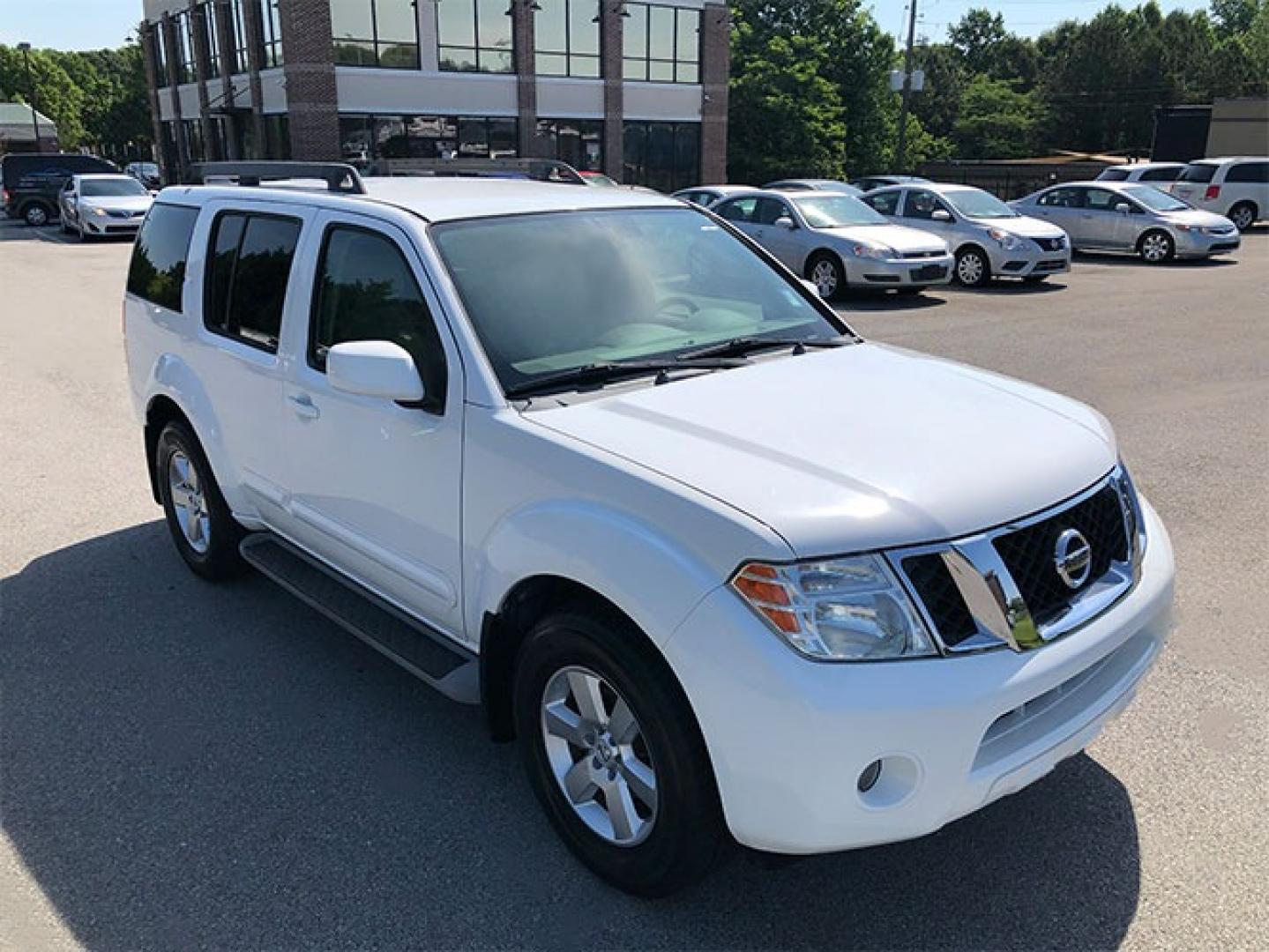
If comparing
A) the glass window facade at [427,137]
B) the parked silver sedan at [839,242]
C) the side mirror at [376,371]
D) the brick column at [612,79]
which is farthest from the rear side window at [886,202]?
the brick column at [612,79]

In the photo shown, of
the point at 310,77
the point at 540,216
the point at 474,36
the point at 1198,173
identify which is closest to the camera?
the point at 540,216

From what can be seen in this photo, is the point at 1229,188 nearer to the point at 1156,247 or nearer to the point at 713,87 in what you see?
the point at 1156,247

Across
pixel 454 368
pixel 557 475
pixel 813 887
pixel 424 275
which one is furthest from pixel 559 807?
pixel 424 275

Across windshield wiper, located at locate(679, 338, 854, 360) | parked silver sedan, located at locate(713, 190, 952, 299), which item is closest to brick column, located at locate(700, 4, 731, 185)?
parked silver sedan, located at locate(713, 190, 952, 299)

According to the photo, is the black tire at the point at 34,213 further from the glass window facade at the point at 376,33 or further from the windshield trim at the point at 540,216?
the windshield trim at the point at 540,216

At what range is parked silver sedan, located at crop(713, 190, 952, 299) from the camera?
568 inches

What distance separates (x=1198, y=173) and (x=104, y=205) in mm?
26547

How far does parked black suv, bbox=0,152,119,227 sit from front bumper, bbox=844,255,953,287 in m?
26.0

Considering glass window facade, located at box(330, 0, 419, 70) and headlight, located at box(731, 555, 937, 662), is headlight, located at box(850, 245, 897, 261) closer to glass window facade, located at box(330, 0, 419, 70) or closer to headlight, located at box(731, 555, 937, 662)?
headlight, located at box(731, 555, 937, 662)

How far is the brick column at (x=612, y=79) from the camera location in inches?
1442

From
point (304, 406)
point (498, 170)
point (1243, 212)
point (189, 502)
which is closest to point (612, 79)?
point (1243, 212)

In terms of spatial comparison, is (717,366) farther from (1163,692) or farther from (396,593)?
(1163,692)

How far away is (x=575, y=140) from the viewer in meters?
37.0

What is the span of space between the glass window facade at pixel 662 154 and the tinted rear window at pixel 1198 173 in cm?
1845
